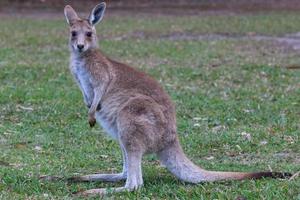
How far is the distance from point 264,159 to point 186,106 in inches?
102

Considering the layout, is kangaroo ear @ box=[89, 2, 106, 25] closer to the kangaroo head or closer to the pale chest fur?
the kangaroo head

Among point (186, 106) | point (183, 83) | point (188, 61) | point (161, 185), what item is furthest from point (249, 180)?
point (188, 61)

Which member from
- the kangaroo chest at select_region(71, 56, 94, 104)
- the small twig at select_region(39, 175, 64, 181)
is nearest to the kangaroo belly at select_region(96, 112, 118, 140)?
the kangaroo chest at select_region(71, 56, 94, 104)

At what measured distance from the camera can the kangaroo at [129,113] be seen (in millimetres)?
5199

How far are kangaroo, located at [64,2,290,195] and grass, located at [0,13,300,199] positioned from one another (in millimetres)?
97

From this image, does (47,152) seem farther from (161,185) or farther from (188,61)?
(188,61)

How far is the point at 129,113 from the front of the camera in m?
5.28

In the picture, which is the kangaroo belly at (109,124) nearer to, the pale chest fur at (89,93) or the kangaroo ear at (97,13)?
the pale chest fur at (89,93)

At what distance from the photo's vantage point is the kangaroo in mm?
5199

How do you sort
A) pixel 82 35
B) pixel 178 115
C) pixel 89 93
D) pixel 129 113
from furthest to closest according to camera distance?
pixel 178 115 → pixel 82 35 → pixel 89 93 → pixel 129 113

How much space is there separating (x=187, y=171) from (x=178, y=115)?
313 cm

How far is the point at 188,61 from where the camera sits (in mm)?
12414

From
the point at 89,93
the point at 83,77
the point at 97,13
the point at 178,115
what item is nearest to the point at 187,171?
the point at 89,93

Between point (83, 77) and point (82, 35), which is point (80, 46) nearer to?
point (82, 35)
